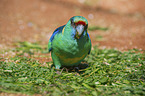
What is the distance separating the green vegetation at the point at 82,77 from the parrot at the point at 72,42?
1.14ft

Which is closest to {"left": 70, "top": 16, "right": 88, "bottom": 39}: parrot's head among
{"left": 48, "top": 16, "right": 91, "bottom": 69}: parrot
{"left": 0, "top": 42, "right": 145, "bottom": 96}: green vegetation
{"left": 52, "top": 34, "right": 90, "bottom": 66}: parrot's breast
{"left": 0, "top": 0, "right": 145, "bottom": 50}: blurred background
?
{"left": 48, "top": 16, "right": 91, "bottom": 69}: parrot

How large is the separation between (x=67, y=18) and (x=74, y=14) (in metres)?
0.59

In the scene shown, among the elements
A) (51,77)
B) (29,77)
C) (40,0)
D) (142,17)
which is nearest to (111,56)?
(51,77)

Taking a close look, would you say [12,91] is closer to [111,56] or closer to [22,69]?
[22,69]

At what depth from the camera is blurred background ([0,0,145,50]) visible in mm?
6000

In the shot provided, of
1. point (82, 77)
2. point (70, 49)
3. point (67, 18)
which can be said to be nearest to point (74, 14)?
point (67, 18)

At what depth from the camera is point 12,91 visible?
8.07 ft

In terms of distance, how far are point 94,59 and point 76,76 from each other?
871 millimetres

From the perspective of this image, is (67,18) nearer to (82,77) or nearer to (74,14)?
(74,14)

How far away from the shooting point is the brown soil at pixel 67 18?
6062mm

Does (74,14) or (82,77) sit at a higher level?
(74,14)

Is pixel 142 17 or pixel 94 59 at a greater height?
pixel 142 17

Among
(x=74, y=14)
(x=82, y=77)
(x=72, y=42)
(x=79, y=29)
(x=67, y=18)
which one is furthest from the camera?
(x=74, y=14)

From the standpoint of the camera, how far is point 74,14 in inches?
339
